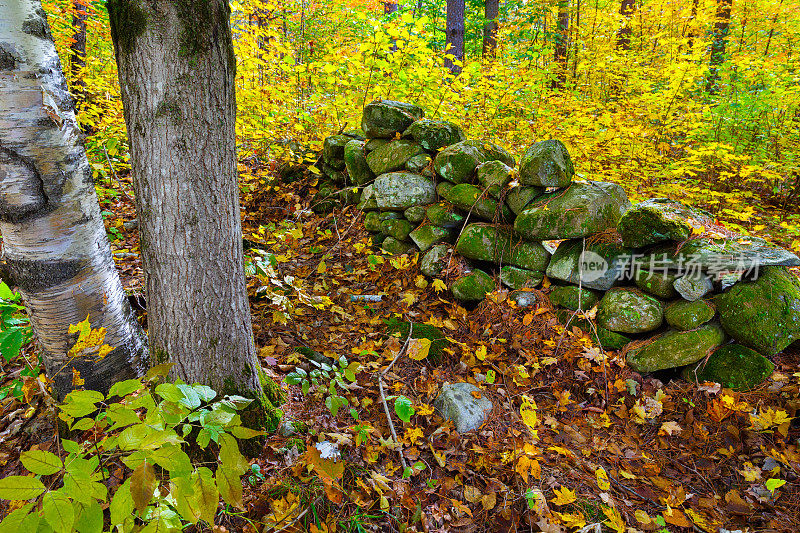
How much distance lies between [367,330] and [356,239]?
5.23 feet

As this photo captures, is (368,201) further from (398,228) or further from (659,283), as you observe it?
(659,283)

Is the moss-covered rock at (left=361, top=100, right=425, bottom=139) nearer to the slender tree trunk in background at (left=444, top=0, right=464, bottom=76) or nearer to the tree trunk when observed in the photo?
the tree trunk

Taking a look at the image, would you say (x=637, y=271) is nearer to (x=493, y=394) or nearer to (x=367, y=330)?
(x=493, y=394)

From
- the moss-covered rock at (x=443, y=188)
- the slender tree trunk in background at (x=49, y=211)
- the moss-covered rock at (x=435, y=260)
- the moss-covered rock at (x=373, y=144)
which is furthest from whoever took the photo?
the moss-covered rock at (x=373, y=144)

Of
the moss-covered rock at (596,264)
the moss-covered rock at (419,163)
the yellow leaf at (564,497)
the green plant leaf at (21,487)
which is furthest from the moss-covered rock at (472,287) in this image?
the green plant leaf at (21,487)

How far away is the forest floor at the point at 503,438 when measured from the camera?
2.18 meters

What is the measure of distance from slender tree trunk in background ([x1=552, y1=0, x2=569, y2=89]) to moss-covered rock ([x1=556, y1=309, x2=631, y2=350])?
671cm

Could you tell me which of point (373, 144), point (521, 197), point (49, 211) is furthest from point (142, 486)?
point (373, 144)

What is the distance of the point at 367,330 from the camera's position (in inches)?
139

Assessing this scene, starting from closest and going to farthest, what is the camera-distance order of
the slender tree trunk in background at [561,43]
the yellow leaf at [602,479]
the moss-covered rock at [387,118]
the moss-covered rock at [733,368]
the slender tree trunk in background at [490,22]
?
the yellow leaf at [602,479] → the moss-covered rock at [733,368] → the moss-covered rock at [387,118] → the slender tree trunk in background at [561,43] → the slender tree trunk in background at [490,22]

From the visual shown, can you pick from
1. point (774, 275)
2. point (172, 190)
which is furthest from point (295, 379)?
point (774, 275)

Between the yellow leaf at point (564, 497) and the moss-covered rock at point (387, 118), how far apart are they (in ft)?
13.4

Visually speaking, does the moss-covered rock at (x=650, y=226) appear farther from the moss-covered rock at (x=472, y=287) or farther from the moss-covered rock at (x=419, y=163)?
the moss-covered rock at (x=419, y=163)

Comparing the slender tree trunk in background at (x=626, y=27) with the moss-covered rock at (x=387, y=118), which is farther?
the slender tree trunk in background at (x=626, y=27)
